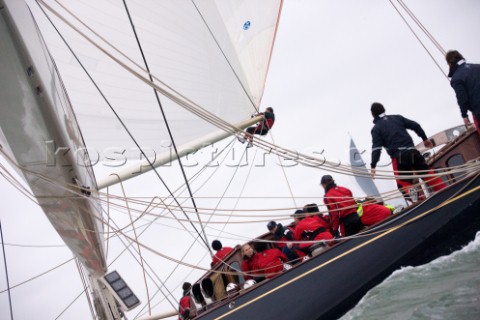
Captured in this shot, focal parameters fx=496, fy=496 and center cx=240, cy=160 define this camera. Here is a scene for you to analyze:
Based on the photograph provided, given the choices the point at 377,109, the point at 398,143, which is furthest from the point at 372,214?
the point at 377,109

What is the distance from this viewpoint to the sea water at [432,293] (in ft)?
13.1

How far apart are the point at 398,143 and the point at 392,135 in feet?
0.37

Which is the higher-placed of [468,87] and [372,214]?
[468,87]

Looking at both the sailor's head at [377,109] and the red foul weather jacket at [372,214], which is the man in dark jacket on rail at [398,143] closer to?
the sailor's head at [377,109]

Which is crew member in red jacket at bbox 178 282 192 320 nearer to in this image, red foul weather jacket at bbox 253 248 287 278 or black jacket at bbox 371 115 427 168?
red foul weather jacket at bbox 253 248 287 278

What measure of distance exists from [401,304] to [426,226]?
3.49 ft

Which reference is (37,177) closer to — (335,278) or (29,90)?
(29,90)

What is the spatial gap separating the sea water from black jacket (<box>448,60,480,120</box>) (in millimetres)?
1571

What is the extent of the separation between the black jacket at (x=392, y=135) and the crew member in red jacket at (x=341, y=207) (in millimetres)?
537

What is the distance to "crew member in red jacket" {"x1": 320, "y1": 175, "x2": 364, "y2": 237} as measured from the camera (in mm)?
5355

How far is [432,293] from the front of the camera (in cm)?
462

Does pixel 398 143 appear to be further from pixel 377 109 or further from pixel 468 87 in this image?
pixel 468 87

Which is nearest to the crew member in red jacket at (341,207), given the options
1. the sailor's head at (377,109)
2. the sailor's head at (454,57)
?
the sailor's head at (377,109)

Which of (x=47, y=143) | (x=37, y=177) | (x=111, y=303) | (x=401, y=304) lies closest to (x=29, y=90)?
(x=47, y=143)
